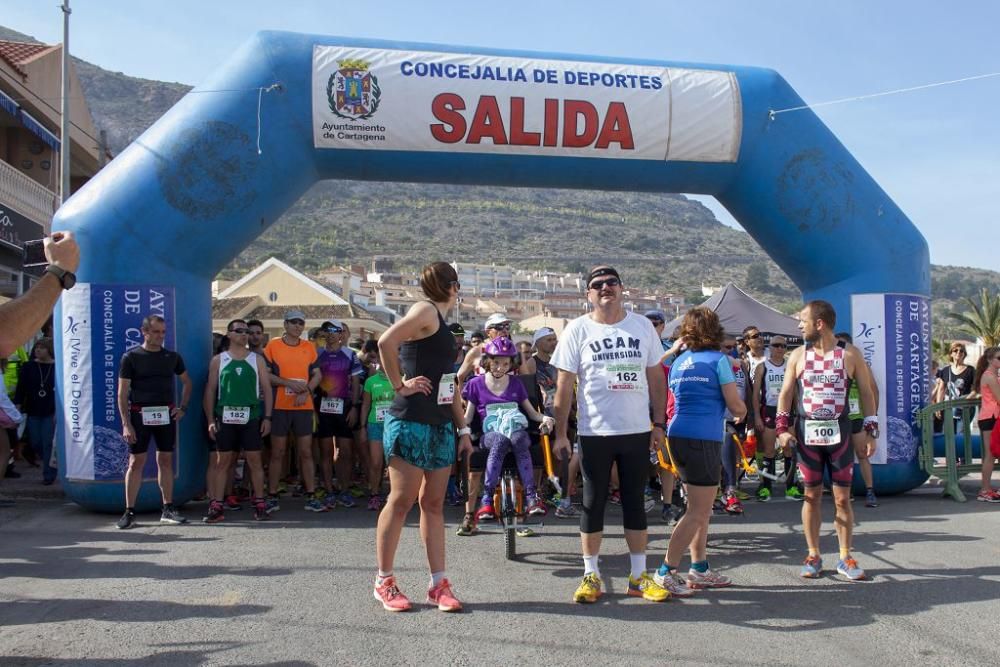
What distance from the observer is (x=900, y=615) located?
502 centimetres

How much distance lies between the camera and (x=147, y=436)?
783 centimetres

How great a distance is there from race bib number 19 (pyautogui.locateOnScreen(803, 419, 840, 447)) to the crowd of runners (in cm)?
1

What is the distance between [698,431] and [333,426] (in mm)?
4909

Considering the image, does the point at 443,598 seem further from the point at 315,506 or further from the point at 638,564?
the point at 315,506

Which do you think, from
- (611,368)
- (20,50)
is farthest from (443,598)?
(20,50)

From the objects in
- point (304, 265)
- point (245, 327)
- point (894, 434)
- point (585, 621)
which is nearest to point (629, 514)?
point (585, 621)

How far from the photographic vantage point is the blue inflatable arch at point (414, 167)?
322 inches

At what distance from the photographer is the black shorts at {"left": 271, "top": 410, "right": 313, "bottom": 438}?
881cm

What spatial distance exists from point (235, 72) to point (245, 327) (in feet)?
8.65

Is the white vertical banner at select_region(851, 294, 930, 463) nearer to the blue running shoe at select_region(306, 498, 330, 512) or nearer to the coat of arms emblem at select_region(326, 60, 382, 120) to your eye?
the coat of arms emblem at select_region(326, 60, 382, 120)

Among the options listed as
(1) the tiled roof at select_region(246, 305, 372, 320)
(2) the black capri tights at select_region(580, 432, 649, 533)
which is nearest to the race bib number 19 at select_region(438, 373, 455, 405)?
(2) the black capri tights at select_region(580, 432, 649, 533)

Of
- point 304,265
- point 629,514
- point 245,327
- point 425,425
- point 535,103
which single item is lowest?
point 629,514

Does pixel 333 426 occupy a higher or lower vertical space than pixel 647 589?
higher

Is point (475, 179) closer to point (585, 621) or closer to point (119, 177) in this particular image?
point (119, 177)
